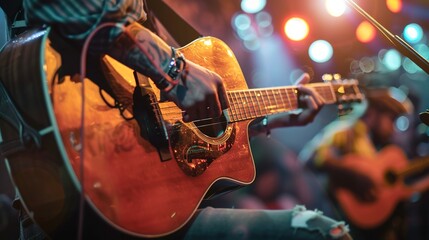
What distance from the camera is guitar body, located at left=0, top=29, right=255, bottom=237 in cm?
118

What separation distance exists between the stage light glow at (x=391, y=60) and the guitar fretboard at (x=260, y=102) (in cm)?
527

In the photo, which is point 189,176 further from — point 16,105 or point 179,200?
point 16,105

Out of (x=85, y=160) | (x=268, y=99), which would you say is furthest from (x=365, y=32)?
(x=85, y=160)

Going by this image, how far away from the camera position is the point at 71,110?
4.00 ft

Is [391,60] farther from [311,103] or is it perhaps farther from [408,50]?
[408,50]

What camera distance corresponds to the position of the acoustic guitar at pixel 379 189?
5285 millimetres

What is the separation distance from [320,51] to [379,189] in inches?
103

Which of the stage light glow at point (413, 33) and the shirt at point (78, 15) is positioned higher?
the shirt at point (78, 15)

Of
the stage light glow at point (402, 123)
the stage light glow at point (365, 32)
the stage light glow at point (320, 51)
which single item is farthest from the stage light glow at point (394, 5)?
the stage light glow at point (402, 123)

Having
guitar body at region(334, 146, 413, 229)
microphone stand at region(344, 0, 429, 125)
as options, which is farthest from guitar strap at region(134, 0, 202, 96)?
guitar body at region(334, 146, 413, 229)

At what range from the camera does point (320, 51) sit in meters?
6.81

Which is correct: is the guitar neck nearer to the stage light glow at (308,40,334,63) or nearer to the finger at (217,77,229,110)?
the finger at (217,77,229,110)

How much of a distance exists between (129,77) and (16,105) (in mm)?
398

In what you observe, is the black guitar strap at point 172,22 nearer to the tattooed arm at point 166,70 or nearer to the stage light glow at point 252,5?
the tattooed arm at point 166,70
